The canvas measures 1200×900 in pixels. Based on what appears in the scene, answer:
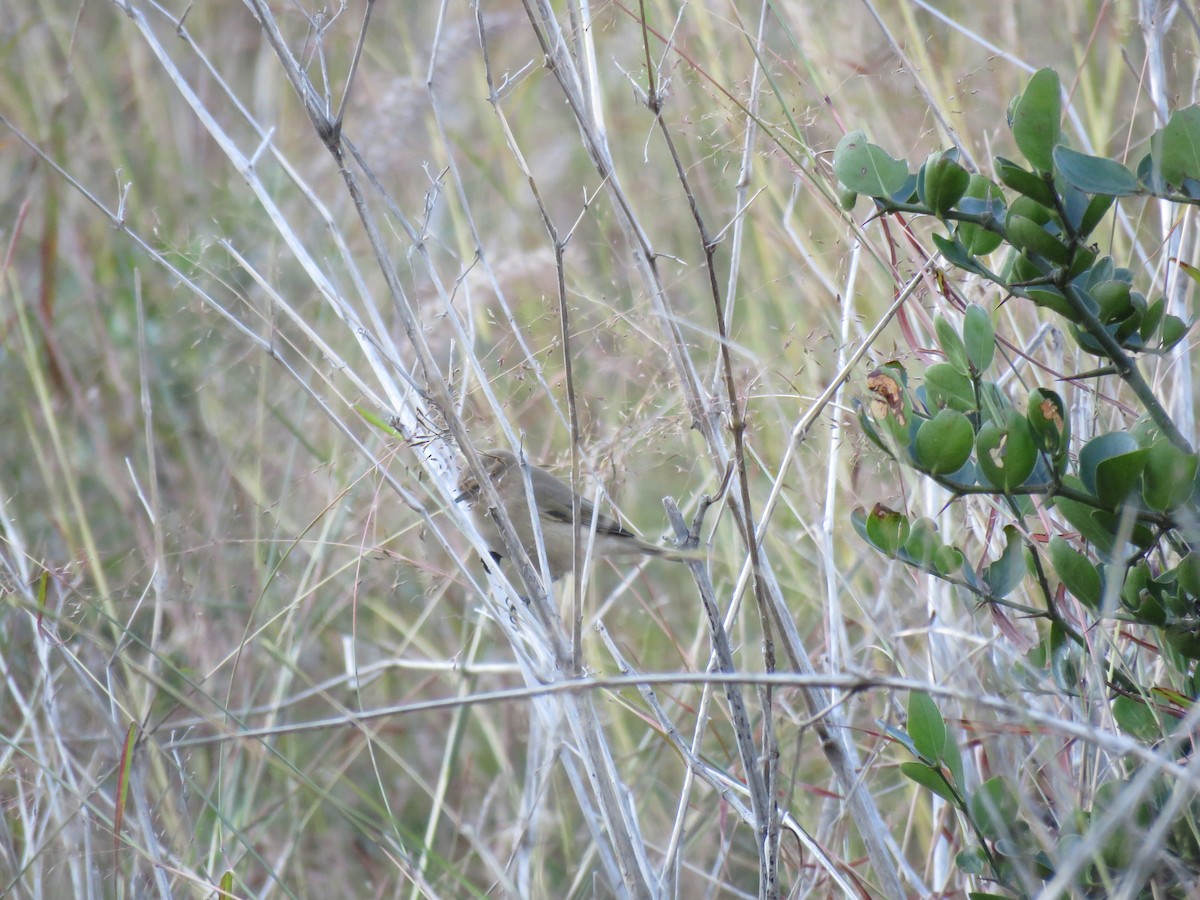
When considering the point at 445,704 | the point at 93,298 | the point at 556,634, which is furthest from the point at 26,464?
the point at 445,704

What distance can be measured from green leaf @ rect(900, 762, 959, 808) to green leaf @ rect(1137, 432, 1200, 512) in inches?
15.7

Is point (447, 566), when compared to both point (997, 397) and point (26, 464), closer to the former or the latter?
point (26, 464)

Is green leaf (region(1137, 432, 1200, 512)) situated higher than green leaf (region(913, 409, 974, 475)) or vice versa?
green leaf (region(913, 409, 974, 475))

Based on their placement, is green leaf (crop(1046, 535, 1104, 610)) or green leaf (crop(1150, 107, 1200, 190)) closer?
green leaf (crop(1150, 107, 1200, 190))

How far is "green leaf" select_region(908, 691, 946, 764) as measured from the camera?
129 cm

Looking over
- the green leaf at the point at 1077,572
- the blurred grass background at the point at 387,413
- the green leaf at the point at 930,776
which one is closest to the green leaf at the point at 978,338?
the green leaf at the point at 1077,572

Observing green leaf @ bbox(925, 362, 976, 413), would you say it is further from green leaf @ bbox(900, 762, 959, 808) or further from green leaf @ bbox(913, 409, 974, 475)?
green leaf @ bbox(900, 762, 959, 808)

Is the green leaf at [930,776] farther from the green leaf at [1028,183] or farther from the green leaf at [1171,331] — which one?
the green leaf at [1028,183]

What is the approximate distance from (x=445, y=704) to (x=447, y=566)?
205 cm

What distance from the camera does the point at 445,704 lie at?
1071mm

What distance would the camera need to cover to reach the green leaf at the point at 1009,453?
46.6 inches

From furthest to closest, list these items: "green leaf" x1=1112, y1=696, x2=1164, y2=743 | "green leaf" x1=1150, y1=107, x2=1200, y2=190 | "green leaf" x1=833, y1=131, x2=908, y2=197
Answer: "green leaf" x1=1112, y1=696, x2=1164, y2=743, "green leaf" x1=833, y1=131, x2=908, y2=197, "green leaf" x1=1150, y1=107, x2=1200, y2=190

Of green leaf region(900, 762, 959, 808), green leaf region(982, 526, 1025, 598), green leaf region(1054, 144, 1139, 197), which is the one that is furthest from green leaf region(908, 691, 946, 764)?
green leaf region(1054, 144, 1139, 197)

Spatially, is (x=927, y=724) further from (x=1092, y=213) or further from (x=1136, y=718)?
(x=1092, y=213)
